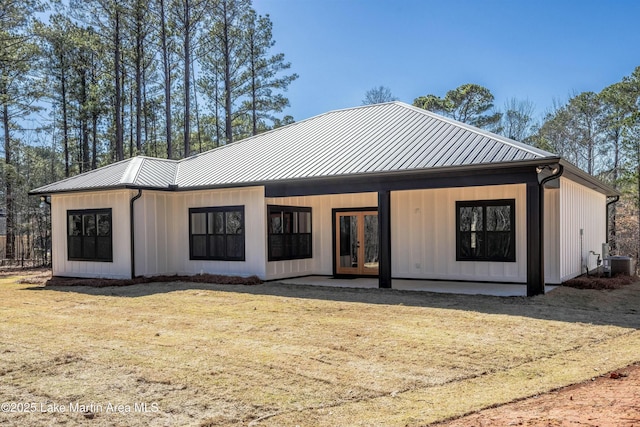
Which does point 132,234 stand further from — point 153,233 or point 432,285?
point 432,285

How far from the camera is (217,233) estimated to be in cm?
1320

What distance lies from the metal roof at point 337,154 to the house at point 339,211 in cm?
6

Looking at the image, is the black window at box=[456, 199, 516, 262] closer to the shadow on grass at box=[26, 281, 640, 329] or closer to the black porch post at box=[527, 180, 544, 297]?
the shadow on grass at box=[26, 281, 640, 329]

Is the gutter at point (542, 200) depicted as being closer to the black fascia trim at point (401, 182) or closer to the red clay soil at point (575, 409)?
the black fascia trim at point (401, 182)

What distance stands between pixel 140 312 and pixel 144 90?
22.4 m

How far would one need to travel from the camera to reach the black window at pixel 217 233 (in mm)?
12859

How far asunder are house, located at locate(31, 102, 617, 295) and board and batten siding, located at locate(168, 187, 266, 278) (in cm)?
3

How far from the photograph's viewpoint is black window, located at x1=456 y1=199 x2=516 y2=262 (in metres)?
11.5

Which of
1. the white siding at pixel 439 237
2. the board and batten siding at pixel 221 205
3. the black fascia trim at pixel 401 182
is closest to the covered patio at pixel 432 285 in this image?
the white siding at pixel 439 237

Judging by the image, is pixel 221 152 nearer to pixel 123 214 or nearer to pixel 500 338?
pixel 123 214

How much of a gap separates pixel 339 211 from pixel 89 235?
6.69 m

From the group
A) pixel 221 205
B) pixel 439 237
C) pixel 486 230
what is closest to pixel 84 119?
pixel 221 205

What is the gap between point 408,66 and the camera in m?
29.8

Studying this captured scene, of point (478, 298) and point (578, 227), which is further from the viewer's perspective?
point (578, 227)
